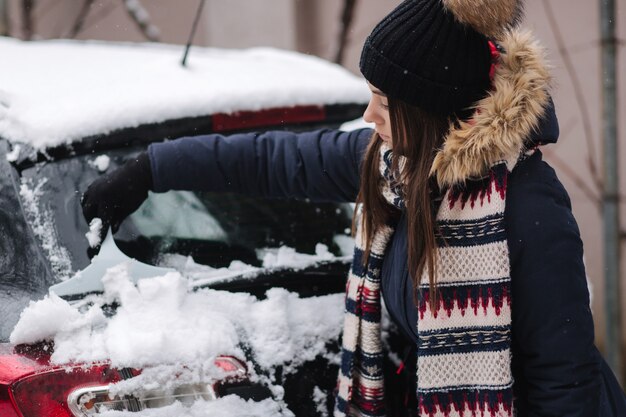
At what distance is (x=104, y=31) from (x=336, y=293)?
29.9 ft

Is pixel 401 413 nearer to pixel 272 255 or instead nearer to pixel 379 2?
pixel 272 255

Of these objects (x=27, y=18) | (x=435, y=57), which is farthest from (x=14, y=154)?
(x=27, y=18)

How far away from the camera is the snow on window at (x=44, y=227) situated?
1.88m

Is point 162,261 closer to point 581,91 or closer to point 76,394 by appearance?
point 76,394

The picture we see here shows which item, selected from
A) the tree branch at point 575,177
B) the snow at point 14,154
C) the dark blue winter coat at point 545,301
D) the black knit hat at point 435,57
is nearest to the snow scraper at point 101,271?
the snow at point 14,154

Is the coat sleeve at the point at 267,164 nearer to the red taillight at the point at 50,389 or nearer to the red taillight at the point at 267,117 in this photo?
the red taillight at the point at 267,117

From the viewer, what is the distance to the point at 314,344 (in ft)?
6.37

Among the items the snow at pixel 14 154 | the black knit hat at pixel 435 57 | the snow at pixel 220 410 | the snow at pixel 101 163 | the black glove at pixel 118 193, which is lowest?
the snow at pixel 220 410

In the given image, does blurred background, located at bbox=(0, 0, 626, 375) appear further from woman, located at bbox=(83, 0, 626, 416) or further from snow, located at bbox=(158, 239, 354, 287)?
woman, located at bbox=(83, 0, 626, 416)

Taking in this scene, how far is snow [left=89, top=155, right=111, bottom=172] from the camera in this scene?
2.14 metres

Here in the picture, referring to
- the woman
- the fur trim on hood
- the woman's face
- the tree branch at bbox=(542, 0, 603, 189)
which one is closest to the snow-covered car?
the woman

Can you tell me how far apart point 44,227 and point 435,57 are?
1139 millimetres

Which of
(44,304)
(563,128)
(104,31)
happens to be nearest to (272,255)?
(44,304)

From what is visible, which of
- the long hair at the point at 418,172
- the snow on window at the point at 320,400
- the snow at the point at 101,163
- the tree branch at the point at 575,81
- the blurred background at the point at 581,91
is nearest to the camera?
the long hair at the point at 418,172
